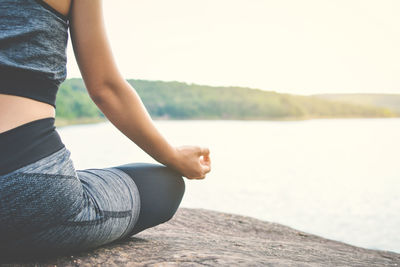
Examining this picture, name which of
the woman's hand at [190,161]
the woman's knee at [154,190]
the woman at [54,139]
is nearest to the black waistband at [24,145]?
the woman at [54,139]

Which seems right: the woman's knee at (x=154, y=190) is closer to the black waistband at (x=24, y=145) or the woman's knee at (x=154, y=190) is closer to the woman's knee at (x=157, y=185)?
the woman's knee at (x=157, y=185)

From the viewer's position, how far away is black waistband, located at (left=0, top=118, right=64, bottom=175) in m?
0.97

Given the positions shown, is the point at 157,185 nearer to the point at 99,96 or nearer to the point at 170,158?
the point at 170,158

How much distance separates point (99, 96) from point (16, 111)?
28 centimetres

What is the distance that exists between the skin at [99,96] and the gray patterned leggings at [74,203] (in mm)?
110

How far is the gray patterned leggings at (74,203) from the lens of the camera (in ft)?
3.31

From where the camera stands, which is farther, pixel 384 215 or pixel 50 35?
pixel 384 215

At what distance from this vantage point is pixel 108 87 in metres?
1.20

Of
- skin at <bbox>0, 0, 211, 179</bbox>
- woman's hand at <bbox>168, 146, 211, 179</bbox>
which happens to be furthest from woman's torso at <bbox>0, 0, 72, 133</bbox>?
woman's hand at <bbox>168, 146, 211, 179</bbox>

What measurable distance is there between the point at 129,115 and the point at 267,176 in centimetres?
1325

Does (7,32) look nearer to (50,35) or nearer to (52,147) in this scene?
(50,35)

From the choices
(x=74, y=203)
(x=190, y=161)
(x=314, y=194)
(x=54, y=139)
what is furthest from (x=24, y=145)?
(x=314, y=194)

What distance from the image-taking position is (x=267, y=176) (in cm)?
1413

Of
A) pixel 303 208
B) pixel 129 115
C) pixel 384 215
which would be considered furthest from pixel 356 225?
pixel 129 115
